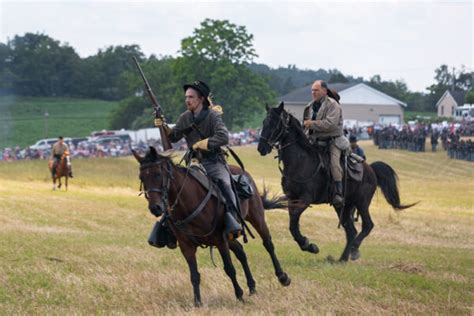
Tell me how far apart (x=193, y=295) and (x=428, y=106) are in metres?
83.7

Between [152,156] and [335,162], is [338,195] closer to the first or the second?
[335,162]

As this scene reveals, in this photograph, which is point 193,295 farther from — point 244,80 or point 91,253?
point 244,80

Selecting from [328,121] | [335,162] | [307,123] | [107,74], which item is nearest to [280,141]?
[307,123]

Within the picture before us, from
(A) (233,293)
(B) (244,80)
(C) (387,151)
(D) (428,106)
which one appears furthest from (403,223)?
(B) (244,80)

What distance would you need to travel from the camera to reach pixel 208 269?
1365 centimetres

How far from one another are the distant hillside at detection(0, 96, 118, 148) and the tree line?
1.33 meters

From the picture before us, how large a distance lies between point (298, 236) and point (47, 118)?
294 feet

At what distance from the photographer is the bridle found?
1490 centimetres

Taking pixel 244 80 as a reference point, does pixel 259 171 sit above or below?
below

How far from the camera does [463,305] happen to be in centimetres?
1053

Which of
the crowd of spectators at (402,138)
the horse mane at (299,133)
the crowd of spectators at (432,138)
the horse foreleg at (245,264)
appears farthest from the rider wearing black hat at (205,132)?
the crowd of spectators at (402,138)

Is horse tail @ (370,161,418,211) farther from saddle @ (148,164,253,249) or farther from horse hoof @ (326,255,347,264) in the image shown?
saddle @ (148,164,253,249)

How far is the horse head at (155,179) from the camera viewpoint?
9.62m

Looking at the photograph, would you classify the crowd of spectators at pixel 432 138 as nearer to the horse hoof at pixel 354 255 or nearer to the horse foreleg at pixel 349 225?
the horse foreleg at pixel 349 225
